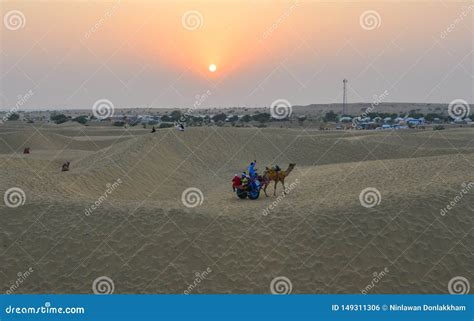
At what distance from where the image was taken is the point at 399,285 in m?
12.2

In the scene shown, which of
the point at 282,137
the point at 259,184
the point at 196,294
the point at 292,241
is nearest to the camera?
the point at 196,294

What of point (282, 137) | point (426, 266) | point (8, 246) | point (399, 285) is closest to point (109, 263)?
point (8, 246)

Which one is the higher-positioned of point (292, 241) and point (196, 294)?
point (292, 241)

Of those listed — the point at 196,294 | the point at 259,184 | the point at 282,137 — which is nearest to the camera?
the point at 196,294

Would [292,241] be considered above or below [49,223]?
above

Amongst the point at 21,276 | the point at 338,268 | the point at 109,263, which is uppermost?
the point at 338,268

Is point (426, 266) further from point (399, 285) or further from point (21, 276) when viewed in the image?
point (21, 276)

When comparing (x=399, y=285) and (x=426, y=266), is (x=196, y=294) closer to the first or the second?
(x=399, y=285)

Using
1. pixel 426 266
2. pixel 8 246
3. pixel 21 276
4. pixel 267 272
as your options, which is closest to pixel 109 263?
pixel 21 276

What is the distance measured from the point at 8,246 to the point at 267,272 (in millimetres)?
8817

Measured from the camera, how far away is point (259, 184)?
63.9 ft

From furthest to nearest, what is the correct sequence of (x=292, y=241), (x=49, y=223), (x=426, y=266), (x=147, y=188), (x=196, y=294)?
1. (x=147, y=188)
2. (x=49, y=223)
3. (x=292, y=241)
4. (x=426, y=266)
5. (x=196, y=294)

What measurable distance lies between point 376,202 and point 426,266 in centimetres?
333

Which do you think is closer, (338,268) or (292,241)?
(338,268)
